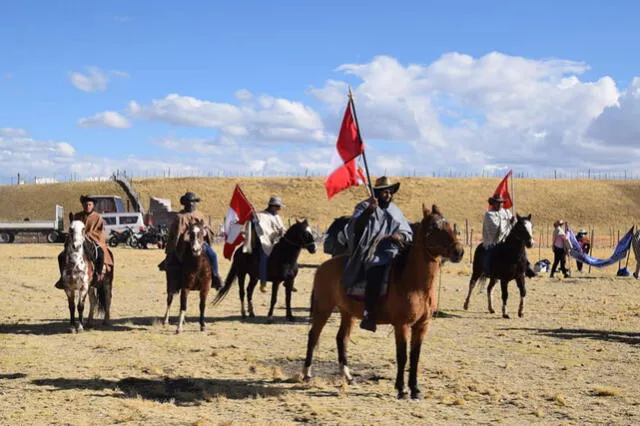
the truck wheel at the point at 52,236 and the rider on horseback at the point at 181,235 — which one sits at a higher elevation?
the rider on horseback at the point at 181,235

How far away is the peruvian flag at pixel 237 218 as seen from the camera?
15.8 metres

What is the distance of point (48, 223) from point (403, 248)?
1867 inches

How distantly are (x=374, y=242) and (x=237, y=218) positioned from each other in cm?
786

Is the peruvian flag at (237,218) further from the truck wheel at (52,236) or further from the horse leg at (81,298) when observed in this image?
the truck wheel at (52,236)

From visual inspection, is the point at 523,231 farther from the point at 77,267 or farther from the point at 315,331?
Answer: the point at 77,267

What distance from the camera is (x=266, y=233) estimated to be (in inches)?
611

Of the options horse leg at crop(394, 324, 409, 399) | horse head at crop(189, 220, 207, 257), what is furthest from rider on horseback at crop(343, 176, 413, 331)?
horse head at crop(189, 220, 207, 257)

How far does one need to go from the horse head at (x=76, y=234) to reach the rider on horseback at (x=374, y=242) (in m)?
→ 5.91

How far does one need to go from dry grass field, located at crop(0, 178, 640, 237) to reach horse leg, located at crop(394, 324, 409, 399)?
256ft

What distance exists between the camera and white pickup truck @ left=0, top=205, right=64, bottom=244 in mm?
51250

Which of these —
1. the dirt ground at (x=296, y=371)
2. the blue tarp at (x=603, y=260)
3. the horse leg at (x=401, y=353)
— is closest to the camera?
the dirt ground at (x=296, y=371)

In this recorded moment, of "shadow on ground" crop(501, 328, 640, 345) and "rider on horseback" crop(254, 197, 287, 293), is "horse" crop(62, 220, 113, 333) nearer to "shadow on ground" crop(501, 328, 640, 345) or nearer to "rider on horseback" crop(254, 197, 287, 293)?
"rider on horseback" crop(254, 197, 287, 293)

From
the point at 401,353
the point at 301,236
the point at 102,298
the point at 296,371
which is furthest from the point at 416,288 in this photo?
the point at 102,298

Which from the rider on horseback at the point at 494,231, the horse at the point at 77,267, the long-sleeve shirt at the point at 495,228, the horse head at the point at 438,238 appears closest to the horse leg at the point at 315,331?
the horse head at the point at 438,238
